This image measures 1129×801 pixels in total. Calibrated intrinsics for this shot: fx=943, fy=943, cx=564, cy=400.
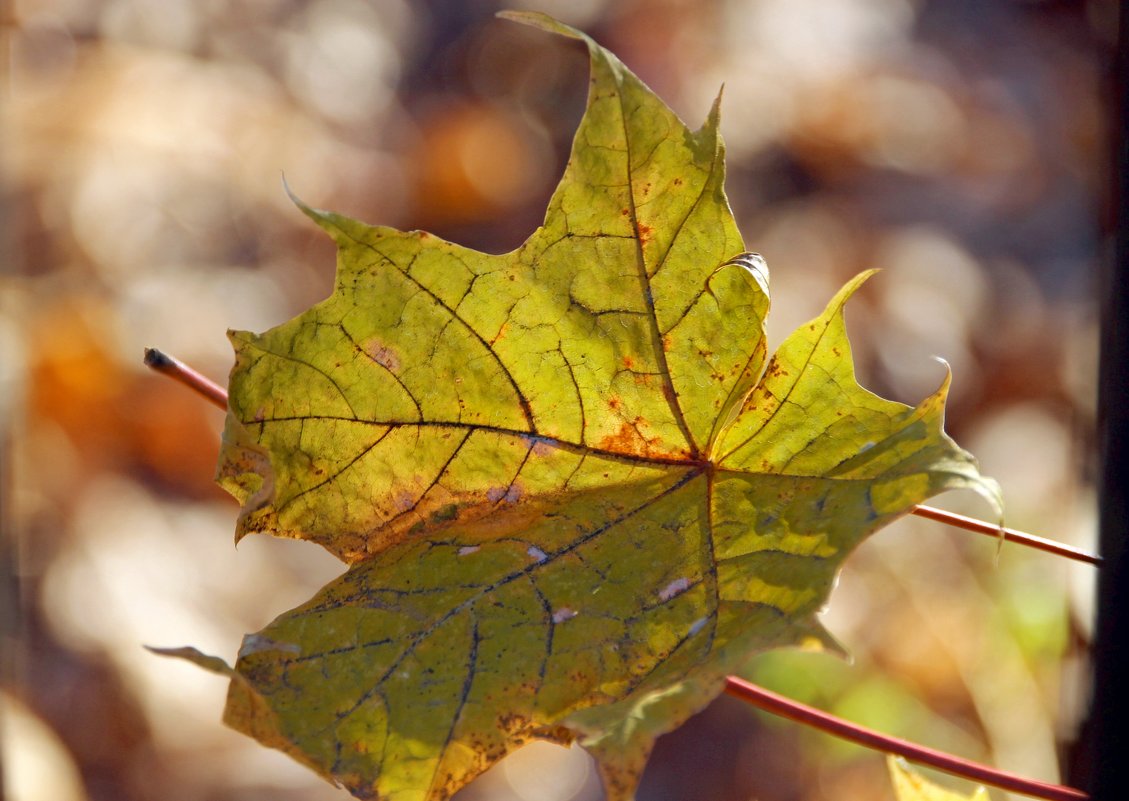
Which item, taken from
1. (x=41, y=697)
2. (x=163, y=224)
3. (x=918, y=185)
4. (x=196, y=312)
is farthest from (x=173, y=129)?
(x=918, y=185)

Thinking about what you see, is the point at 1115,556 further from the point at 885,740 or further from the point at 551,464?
the point at 551,464

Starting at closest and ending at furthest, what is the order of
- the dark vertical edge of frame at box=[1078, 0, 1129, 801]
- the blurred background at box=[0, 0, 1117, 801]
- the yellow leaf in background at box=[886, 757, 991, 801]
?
the dark vertical edge of frame at box=[1078, 0, 1129, 801], the yellow leaf in background at box=[886, 757, 991, 801], the blurred background at box=[0, 0, 1117, 801]

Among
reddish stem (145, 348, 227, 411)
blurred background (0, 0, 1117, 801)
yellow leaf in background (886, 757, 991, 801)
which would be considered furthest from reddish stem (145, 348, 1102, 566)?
blurred background (0, 0, 1117, 801)

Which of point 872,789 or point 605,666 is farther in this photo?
point 872,789

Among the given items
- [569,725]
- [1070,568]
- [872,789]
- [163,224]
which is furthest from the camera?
→ [163,224]

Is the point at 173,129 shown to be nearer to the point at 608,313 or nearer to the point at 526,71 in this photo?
the point at 526,71

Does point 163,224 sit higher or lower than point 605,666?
higher

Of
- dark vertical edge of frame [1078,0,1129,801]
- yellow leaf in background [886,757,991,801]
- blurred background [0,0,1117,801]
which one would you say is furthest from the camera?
blurred background [0,0,1117,801]

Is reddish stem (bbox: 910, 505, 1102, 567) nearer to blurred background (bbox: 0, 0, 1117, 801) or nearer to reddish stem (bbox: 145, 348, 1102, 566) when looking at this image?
reddish stem (bbox: 145, 348, 1102, 566)
